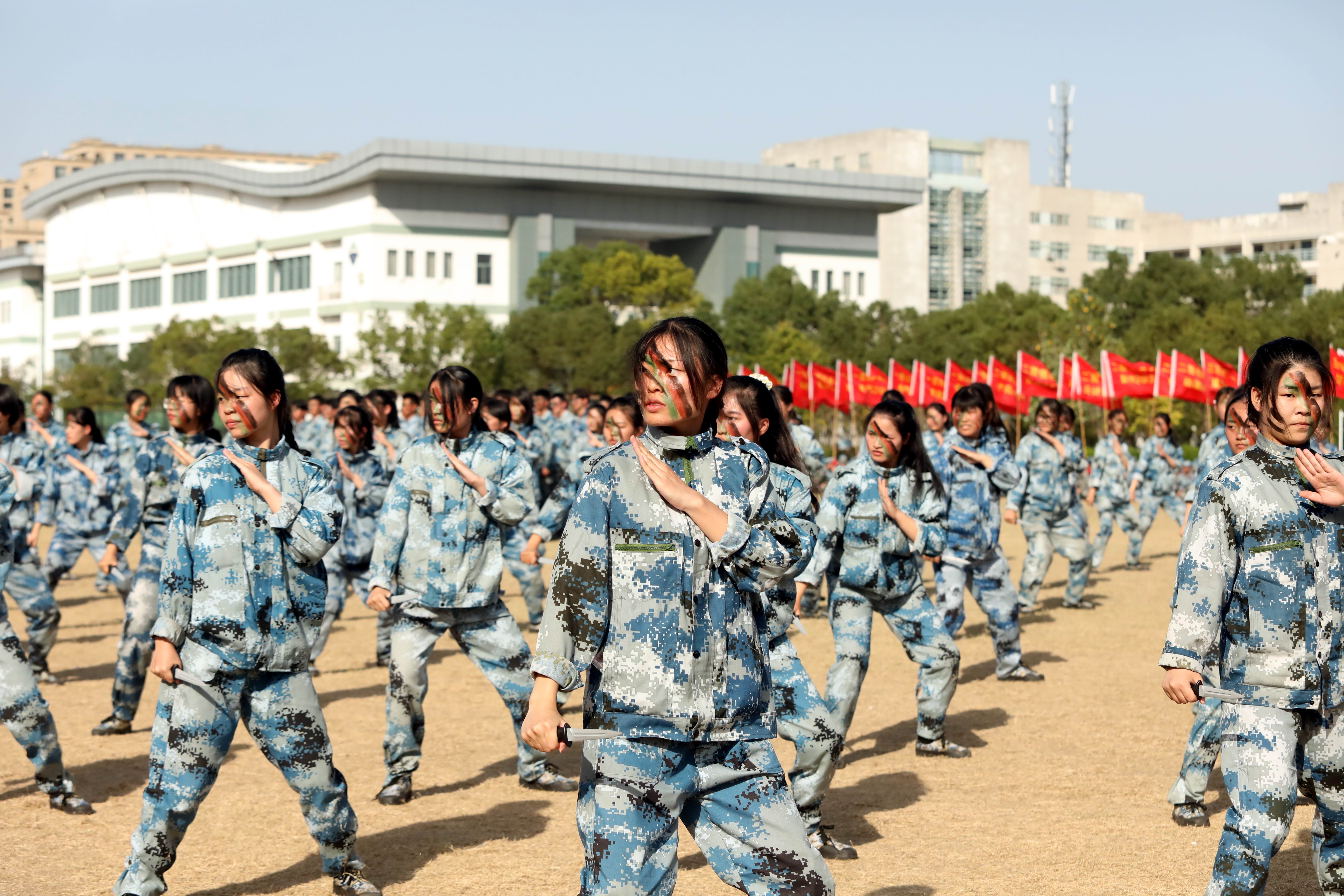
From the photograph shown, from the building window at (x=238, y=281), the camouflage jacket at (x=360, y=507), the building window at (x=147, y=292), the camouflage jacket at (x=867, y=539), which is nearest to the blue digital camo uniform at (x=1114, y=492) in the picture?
the camouflage jacket at (x=360, y=507)

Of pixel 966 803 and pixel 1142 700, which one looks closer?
pixel 966 803

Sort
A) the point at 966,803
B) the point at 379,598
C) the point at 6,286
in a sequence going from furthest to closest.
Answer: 1. the point at 6,286
2. the point at 966,803
3. the point at 379,598

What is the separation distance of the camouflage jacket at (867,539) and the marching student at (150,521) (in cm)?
319

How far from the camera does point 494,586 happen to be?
7504mm

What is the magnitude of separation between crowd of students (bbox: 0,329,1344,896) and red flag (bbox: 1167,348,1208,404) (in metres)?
19.4

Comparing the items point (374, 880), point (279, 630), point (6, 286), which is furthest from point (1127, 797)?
point (6, 286)

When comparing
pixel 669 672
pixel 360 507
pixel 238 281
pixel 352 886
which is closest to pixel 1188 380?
pixel 360 507

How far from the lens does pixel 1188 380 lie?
28797 millimetres

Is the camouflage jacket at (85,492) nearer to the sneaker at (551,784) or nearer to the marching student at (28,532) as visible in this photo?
the marching student at (28,532)

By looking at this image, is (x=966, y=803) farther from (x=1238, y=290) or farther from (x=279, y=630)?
(x=1238, y=290)

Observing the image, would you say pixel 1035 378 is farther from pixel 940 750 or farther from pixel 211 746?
pixel 211 746

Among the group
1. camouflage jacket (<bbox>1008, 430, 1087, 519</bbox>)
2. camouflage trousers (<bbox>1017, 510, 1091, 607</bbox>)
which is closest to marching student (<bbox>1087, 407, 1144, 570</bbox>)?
camouflage trousers (<bbox>1017, 510, 1091, 607</bbox>)

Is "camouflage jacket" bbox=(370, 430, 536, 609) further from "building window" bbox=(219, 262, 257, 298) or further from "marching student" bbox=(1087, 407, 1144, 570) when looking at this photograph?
"building window" bbox=(219, 262, 257, 298)

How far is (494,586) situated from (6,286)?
113178 mm
